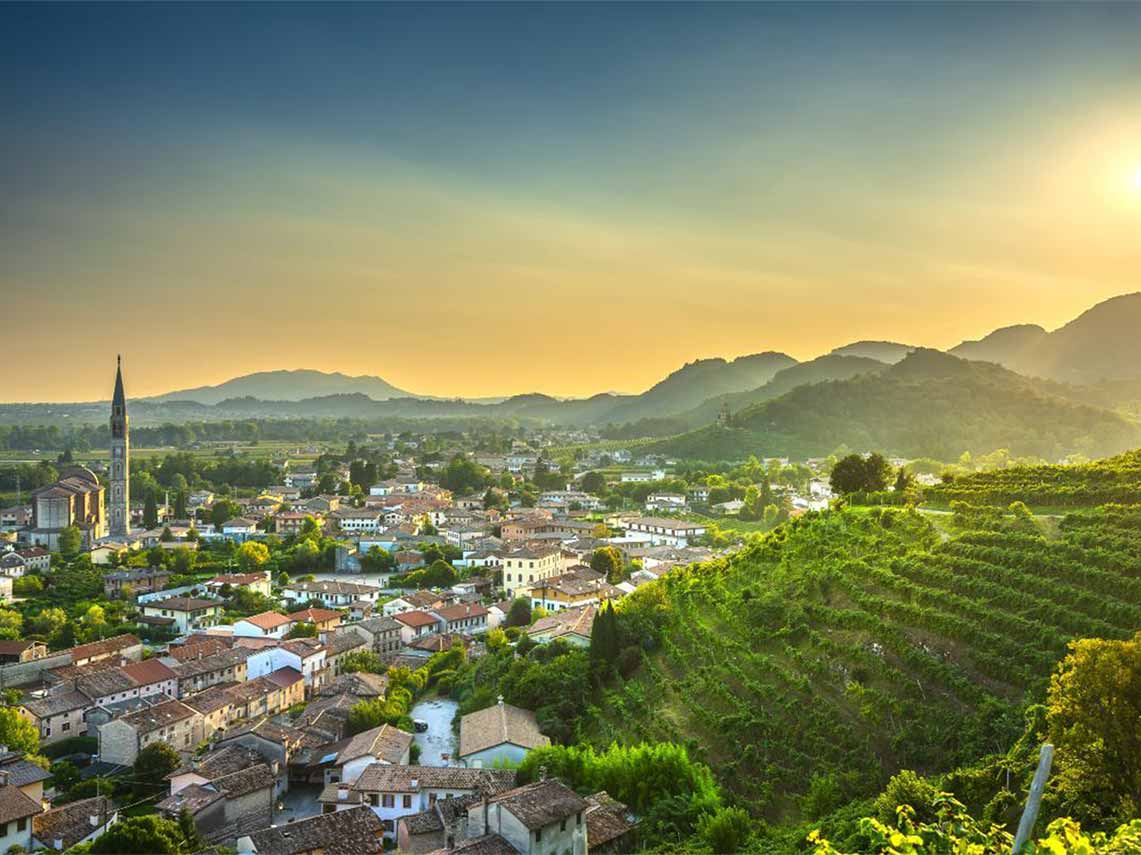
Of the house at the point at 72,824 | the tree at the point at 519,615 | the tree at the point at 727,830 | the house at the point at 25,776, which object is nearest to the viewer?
the tree at the point at 727,830

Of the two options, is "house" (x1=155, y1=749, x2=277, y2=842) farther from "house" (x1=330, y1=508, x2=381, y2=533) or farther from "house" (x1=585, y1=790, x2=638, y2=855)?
"house" (x1=330, y1=508, x2=381, y2=533)

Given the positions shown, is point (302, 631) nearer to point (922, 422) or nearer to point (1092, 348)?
point (922, 422)

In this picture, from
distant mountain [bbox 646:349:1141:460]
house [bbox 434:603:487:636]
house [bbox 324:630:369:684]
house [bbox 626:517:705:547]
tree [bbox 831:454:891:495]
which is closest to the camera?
house [bbox 324:630:369:684]

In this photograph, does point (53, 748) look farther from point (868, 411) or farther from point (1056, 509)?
point (868, 411)

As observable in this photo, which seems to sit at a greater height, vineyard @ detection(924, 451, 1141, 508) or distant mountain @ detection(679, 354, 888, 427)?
distant mountain @ detection(679, 354, 888, 427)

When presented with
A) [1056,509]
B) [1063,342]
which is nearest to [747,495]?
[1056,509]

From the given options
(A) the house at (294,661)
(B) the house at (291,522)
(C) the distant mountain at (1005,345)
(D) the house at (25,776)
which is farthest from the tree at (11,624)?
(C) the distant mountain at (1005,345)

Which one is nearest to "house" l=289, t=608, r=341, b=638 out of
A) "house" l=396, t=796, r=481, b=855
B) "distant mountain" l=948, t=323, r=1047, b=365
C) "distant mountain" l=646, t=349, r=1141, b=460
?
"house" l=396, t=796, r=481, b=855

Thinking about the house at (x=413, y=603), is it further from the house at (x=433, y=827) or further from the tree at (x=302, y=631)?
the house at (x=433, y=827)

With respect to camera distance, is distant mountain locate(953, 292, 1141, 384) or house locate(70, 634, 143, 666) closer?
house locate(70, 634, 143, 666)
